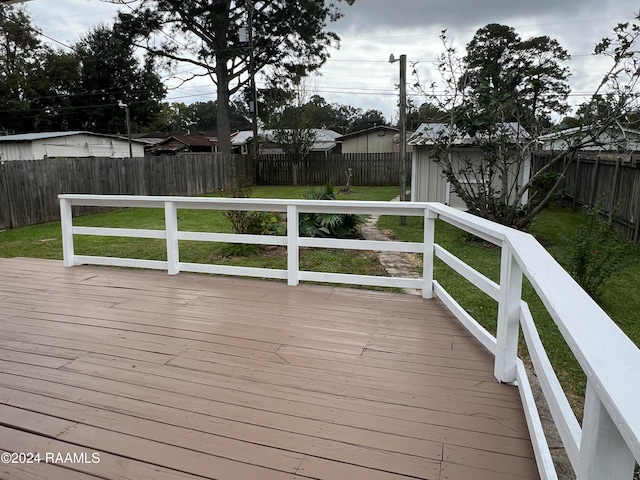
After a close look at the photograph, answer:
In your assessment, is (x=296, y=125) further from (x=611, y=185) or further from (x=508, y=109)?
(x=611, y=185)

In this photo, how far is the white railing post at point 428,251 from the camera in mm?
3867

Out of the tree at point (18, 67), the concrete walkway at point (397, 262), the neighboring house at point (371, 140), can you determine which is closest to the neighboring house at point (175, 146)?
the tree at point (18, 67)

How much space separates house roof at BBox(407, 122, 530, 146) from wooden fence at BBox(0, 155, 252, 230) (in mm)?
7688

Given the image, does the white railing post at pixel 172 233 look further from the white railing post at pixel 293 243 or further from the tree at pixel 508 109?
the tree at pixel 508 109

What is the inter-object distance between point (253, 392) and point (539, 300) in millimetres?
3474

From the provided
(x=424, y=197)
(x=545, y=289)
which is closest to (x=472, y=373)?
(x=545, y=289)

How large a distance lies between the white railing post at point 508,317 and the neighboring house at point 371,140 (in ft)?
94.2

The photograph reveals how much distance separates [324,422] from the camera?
2.08 metres

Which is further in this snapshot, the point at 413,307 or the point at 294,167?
the point at 294,167

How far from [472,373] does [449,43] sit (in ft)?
22.3

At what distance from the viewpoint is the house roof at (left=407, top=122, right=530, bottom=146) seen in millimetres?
8086

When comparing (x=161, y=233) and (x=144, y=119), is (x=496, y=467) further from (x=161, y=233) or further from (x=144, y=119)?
(x=144, y=119)

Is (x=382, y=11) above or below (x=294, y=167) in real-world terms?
above

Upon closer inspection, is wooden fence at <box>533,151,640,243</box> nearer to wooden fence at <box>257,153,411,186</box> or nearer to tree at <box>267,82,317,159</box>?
wooden fence at <box>257,153,411,186</box>
